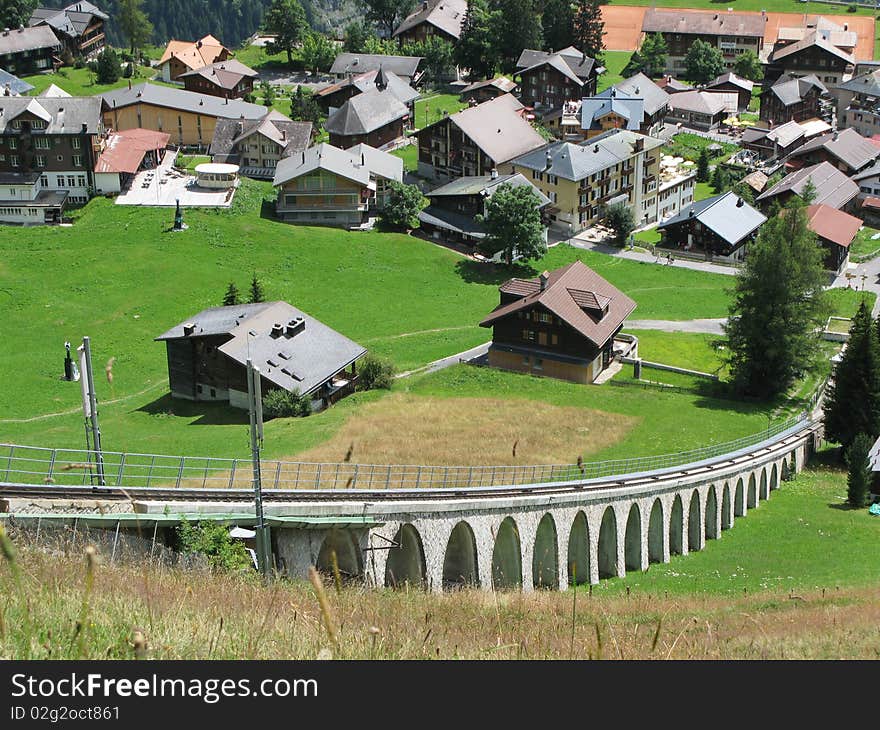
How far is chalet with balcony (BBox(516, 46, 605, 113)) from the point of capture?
14062cm

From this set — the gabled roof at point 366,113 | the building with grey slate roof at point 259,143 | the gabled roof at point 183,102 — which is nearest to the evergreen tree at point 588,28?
the gabled roof at point 366,113

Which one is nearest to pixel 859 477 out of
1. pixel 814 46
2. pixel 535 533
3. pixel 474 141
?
pixel 535 533

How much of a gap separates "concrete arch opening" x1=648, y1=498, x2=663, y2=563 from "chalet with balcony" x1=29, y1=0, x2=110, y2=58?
11956cm

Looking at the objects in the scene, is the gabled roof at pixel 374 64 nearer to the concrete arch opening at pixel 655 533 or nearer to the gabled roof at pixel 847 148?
the gabled roof at pixel 847 148

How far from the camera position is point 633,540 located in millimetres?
50656

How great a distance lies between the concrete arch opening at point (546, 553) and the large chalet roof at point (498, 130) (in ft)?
241

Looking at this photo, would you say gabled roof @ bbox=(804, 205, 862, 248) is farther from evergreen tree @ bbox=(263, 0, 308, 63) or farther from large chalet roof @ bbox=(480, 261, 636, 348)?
evergreen tree @ bbox=(263, 0, 308, 63)

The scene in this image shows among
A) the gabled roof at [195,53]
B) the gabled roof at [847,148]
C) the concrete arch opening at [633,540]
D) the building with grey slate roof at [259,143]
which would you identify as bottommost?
the concrete arch opening at [633,540]

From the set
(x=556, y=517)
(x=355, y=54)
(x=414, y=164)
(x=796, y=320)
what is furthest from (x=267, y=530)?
(x=355, y=54)

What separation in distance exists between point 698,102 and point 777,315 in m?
76.3

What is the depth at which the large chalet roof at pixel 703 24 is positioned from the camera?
166 m

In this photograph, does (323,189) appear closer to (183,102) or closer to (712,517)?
(183,102)

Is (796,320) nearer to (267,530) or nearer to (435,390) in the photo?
(435,390)

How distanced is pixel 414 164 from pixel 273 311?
5804 centimetres
